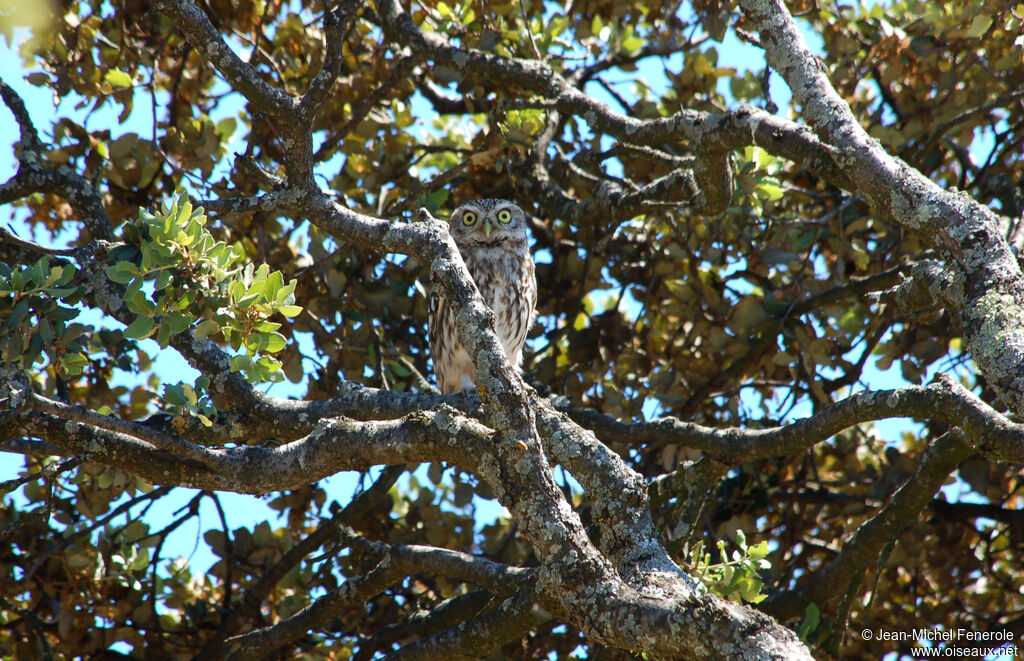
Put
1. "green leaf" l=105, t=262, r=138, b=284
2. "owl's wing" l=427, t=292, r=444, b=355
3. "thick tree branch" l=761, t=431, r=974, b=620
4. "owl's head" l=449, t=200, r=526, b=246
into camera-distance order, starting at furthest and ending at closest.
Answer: "owl's head" l=449, t=200, r=526, b=246 → "owl's wing" l=427, t=292, r=444, b=355 → "thick tree branch" l=761, t=431, r=974, b=620 → "green leaf" l=105, t=262, r=138, b=284

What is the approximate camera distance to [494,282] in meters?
4.48

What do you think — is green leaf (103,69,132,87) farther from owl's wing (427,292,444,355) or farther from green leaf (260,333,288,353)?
green leaf (260,333,288,353)

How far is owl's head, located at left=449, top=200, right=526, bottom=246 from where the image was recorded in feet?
14.9

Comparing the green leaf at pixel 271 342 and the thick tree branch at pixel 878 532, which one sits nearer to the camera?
the green leaf at pixel 271 342

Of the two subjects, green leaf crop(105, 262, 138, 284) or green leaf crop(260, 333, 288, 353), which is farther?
green leaf crop(260, 333, 288, 353)

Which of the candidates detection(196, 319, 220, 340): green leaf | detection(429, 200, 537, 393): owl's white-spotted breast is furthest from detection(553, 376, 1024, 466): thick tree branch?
detection(196, 319, 220, 340): green leaf

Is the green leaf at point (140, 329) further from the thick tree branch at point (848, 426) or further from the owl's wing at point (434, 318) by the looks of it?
the owl's wing at point (434, 318)

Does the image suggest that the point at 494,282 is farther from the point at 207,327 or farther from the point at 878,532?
the point at 207,327

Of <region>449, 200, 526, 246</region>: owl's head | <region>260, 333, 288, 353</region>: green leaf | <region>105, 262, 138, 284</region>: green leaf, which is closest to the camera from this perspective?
<region>105, 262, 138, 284</region>: green leaf

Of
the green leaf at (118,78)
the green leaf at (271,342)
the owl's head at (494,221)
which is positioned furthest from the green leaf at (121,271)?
the owl's head at (494,221)

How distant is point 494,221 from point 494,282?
1.10ft

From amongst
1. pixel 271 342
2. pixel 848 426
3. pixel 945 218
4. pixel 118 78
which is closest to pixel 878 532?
pixel 848 426

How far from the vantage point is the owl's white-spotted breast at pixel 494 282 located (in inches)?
173

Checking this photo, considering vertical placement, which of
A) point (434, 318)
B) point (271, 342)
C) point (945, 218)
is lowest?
point (271, 342)
